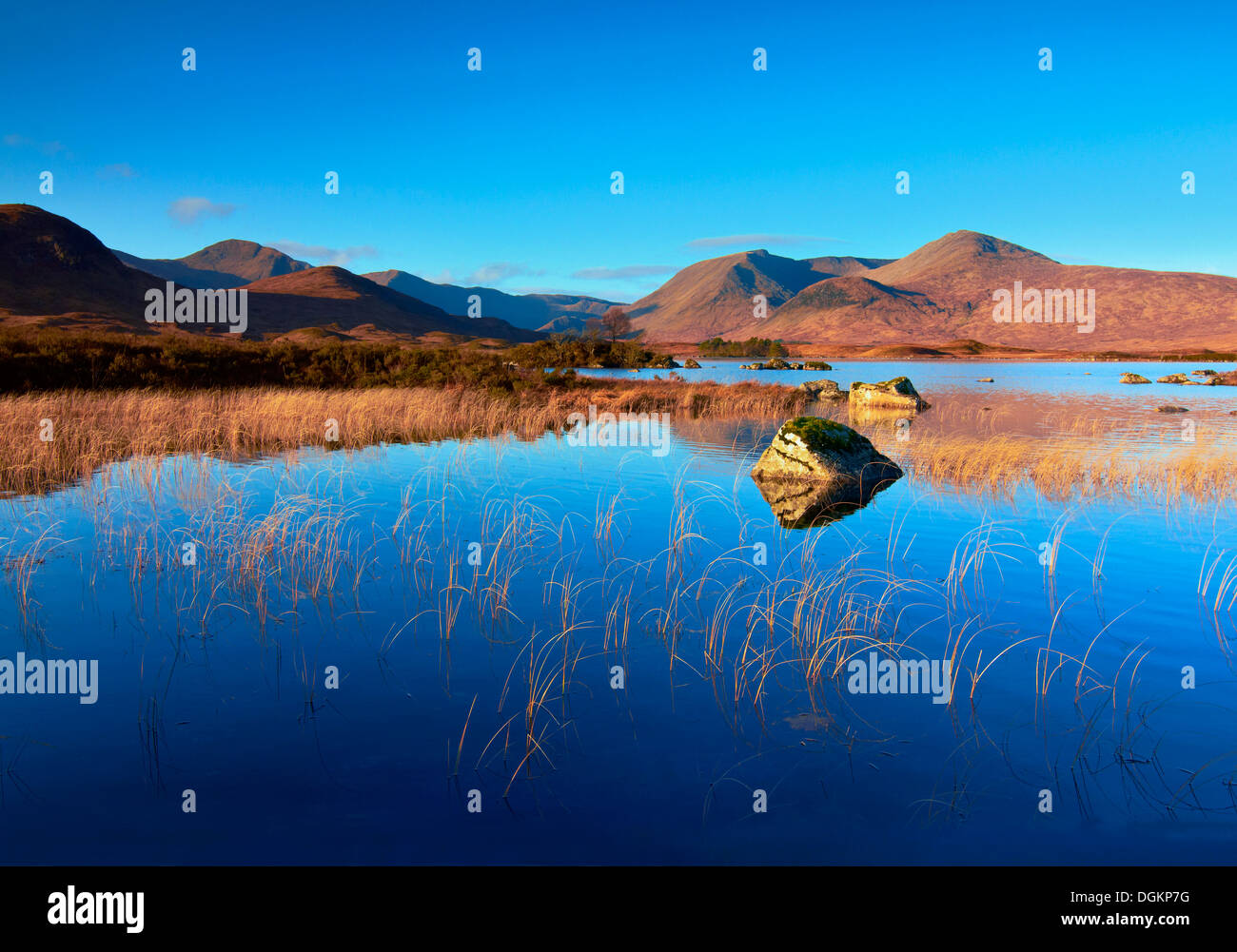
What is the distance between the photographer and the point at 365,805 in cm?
404

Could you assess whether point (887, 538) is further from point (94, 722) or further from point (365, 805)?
point (94, 722)

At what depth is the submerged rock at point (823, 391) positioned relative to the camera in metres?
36.4

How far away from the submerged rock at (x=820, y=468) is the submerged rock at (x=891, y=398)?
53.8 ft

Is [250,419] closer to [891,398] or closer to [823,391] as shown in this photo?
[891,398]

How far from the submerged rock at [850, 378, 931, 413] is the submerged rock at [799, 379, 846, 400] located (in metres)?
3.03

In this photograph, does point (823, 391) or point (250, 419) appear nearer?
A: point (250, 419)

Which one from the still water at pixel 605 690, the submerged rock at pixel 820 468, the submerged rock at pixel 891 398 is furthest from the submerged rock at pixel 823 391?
the still water at pixel 605 690

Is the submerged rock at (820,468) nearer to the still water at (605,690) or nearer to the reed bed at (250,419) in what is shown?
the still water at (605,690)

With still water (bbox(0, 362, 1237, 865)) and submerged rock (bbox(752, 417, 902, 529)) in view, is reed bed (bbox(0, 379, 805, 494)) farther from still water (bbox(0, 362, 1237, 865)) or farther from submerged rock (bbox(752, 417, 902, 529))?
submerged rock (bbox(752, 417, 902, 529))

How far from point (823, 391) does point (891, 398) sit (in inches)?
248

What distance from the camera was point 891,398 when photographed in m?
31.6

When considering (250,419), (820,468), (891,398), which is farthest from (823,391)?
(250,419)

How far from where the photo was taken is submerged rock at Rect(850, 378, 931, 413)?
31219 mm
